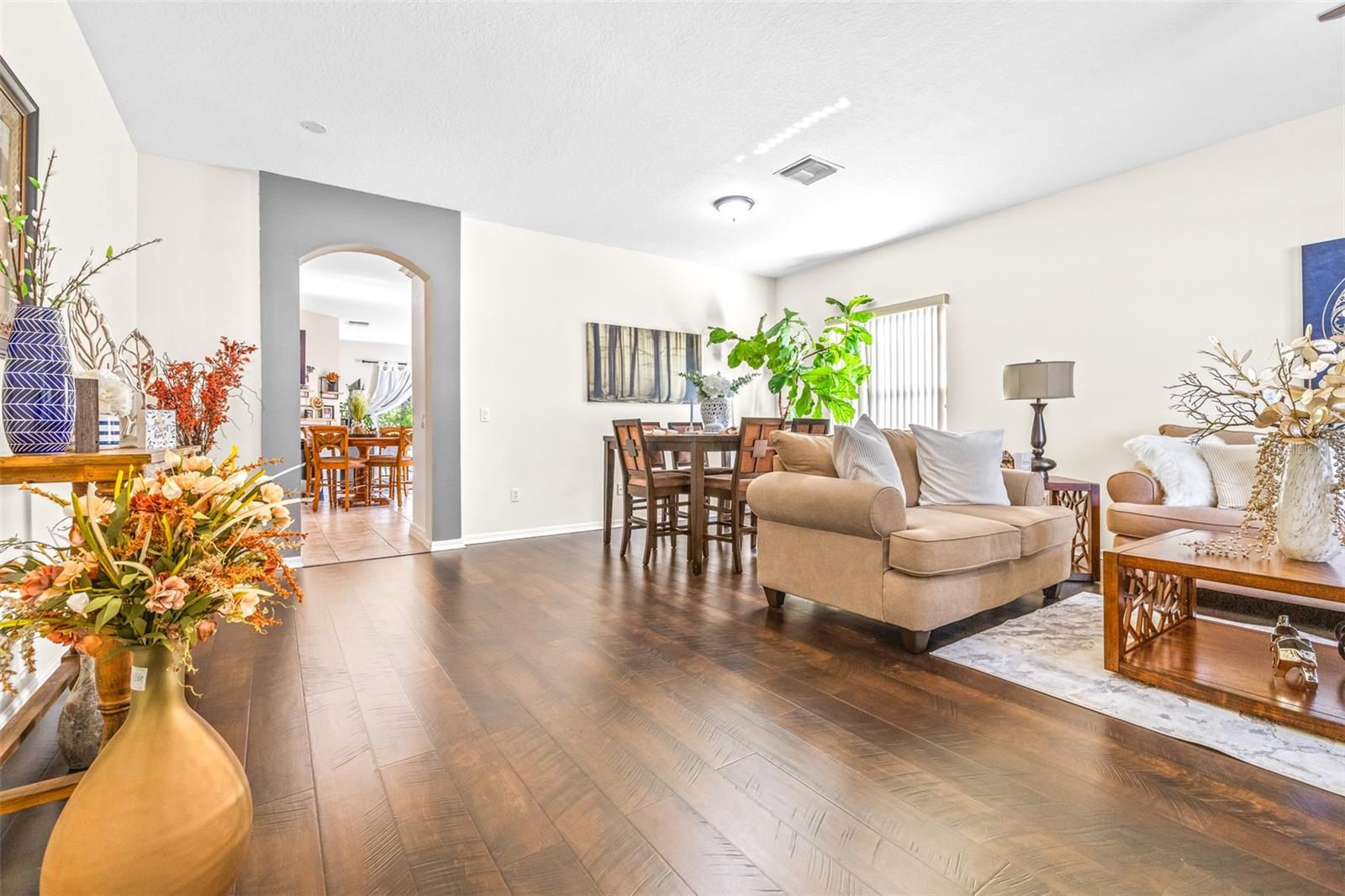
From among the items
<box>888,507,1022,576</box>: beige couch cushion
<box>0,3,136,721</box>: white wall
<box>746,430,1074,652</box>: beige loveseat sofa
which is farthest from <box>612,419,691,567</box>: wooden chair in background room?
<box>0,3,136,721</box>: white wall

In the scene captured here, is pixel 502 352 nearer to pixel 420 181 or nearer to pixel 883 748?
pixel 420 181

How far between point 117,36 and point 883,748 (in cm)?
413

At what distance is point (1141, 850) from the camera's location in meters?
1.28

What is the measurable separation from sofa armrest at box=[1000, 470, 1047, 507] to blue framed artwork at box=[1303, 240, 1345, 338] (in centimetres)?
171

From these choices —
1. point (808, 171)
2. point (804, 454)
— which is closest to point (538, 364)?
point (808, 171)

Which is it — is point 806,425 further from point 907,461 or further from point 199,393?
point 199,393

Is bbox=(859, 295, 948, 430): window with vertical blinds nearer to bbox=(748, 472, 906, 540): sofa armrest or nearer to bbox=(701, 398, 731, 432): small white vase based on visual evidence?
bbox=(701, 398, 731, 432): small white vase

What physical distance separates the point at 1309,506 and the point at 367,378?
1308 cm

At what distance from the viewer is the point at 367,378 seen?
39.4 feet

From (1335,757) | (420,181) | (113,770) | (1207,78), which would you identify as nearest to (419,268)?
(420,181)

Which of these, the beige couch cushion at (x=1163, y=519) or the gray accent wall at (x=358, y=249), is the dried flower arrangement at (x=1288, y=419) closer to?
the beige couch cushion at (x=1163, y=519)

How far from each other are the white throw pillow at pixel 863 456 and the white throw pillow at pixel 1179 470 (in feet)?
5.64

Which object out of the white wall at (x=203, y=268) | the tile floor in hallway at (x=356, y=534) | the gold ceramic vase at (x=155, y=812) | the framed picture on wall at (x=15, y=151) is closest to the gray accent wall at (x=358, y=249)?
the white wall at (x=203, y=268)

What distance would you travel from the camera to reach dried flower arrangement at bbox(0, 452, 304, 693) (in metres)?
0.98
